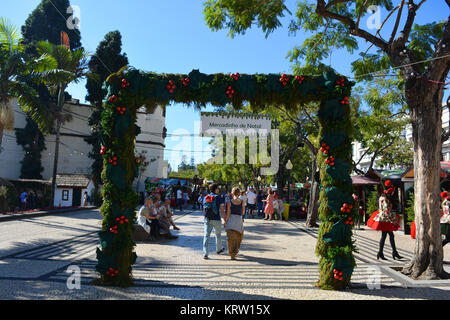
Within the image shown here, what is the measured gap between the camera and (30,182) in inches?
1041

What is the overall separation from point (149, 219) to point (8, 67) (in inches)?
348

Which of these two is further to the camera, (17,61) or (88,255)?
(17,61)

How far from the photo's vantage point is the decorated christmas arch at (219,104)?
552 cm

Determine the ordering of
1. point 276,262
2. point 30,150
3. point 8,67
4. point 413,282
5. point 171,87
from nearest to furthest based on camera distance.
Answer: point 171,87 → point 413,282 → point 276,262 → point 8,67 → point 30,150

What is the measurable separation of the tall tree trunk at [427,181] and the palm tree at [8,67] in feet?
45.9

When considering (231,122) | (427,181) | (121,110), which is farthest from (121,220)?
(427,181)

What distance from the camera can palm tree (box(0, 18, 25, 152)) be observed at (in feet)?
43.8

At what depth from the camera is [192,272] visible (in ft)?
21.6

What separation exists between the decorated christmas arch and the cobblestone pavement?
537 mm

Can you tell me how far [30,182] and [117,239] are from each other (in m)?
24.7

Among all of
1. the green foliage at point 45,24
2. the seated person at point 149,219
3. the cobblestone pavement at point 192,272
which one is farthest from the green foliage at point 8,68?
the green foliage at point 45,24

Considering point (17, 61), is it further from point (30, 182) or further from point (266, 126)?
point (30, 182)

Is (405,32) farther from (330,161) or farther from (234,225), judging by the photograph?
(234,225)
